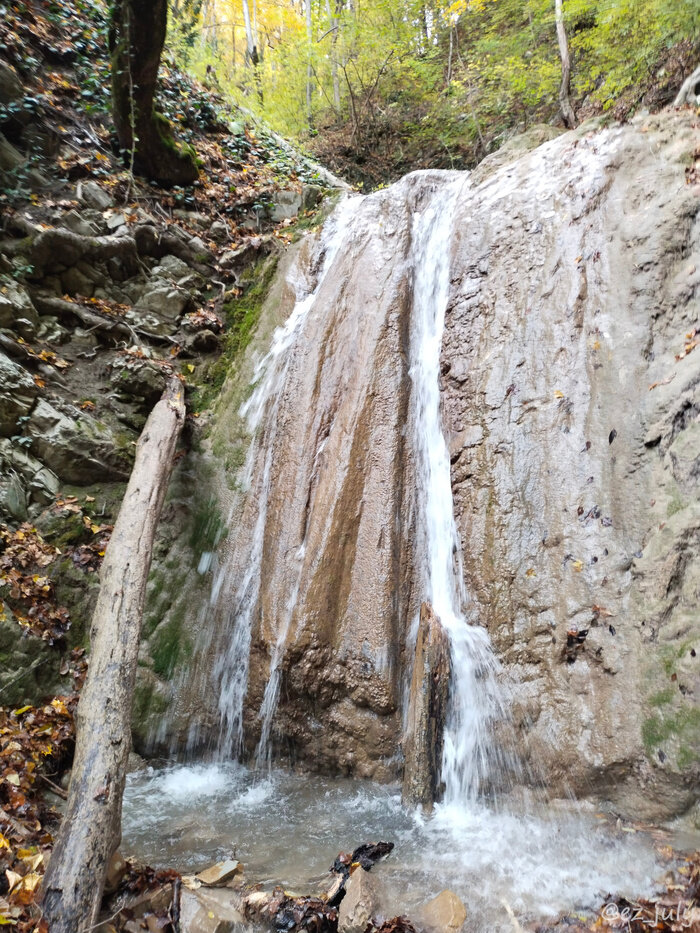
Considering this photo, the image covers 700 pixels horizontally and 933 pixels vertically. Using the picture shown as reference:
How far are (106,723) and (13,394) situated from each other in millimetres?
3667

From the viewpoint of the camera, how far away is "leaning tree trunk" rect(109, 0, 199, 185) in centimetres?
637

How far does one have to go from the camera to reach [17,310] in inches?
237

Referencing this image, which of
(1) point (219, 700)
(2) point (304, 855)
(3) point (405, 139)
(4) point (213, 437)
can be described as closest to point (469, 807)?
(2) point (304, 855)

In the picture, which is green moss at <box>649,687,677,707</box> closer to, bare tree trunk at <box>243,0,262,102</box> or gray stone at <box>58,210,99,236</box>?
gray stone at <box>58,210,99,236</box>

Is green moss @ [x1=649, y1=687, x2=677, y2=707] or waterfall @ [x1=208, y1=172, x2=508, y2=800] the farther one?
waterfall @ [x1=208, y1=172, x2=508, y2=800]

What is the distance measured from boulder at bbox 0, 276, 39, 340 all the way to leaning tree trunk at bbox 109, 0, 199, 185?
2.57 meters

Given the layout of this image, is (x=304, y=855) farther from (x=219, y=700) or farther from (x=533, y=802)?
(x=219, y=700)

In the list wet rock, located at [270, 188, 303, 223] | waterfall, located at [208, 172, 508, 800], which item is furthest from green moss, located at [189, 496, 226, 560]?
wet rock, located at [270, 188, 303, 223]

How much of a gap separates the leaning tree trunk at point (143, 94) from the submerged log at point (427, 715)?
23.7 feet

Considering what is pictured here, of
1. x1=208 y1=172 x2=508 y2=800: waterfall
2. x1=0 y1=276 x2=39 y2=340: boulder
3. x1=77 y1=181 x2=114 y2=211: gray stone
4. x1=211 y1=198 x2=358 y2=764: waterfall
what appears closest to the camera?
x1=208 y1=172 x2=508 y2=800: waterfall

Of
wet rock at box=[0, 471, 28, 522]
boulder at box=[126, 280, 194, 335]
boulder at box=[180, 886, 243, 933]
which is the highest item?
boulder at box=[126, 280, 194, 335]

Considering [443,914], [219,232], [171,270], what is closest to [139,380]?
[171,270]

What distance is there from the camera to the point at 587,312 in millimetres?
4961

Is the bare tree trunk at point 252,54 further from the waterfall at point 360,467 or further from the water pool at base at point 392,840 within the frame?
the water pool at base at point 392,840
